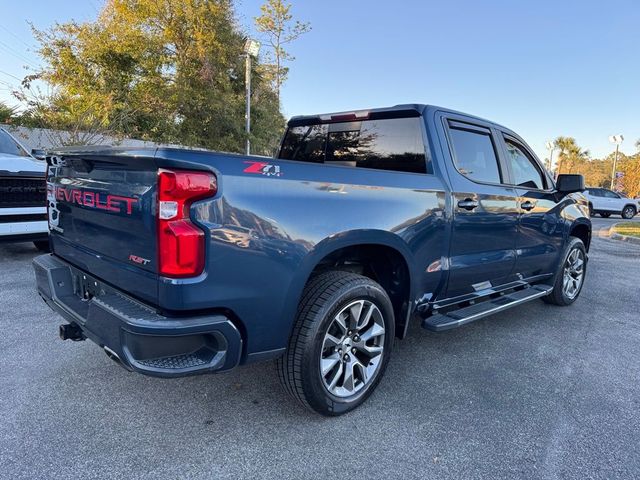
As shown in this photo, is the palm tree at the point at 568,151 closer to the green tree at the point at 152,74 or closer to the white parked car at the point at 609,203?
the white parked car at the point at 609,203

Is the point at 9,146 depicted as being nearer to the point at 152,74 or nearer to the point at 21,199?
the point at 21,199

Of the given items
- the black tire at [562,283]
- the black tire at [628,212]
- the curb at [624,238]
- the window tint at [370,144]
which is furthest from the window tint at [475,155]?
the black tire at [628,212]

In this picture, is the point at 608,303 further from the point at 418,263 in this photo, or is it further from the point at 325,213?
the point at 325,213

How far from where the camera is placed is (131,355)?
6.38ft

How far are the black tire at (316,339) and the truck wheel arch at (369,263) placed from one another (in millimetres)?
112

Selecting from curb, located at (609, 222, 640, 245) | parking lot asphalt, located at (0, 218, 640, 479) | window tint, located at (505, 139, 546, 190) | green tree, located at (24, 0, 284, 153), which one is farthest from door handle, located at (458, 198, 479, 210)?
green tree, located at (24, 0, 284, 153)

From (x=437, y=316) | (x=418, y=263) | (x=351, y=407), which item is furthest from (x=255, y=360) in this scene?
(x=437, y=316)

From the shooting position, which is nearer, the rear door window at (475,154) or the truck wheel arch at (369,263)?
the truck wheel arch at (369,263)

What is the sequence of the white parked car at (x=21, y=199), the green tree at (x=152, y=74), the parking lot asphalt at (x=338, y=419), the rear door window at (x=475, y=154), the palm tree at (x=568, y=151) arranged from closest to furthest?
the parking lot asphalt at (x=338, y=419) < the rear door window at (x=475, y=154) < the white parked car at (x=21, y=199) < the green tree at (x=152, y=74) < the palm tree at (x=568, y=151)

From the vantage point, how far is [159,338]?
1900 millimetres

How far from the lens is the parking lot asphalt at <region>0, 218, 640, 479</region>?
7.11 ft

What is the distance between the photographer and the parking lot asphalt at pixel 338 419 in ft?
7.11

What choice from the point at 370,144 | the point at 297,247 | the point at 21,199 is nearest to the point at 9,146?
the point at 21,199

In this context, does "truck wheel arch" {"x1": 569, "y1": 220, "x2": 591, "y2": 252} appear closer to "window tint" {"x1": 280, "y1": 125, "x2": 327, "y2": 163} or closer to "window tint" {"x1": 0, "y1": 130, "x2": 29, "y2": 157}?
"window tint" {"x1": 280, "y1": 125, "x2": 327, "y2": 163}
